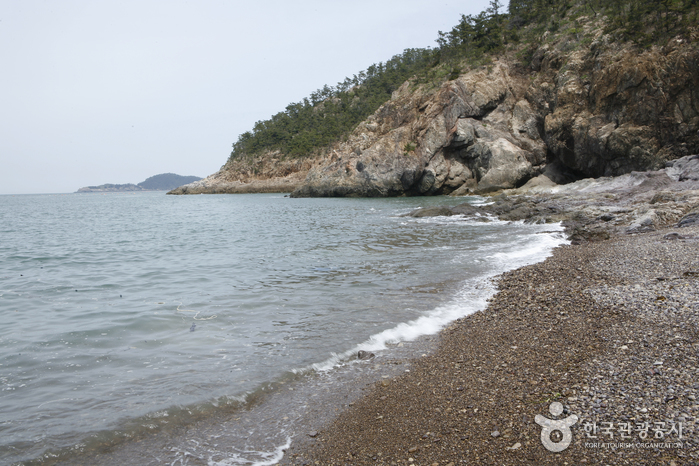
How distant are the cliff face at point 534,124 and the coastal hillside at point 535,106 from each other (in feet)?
0.38

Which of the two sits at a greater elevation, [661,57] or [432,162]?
[661,57]

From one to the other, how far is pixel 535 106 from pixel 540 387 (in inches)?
2099

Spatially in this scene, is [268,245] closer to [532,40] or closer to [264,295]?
[264,295]

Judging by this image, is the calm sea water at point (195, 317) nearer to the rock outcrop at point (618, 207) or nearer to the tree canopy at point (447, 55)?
the rock outcrop at point (618, 207)

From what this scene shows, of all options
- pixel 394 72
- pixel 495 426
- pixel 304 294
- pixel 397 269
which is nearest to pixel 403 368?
pixel 495 426

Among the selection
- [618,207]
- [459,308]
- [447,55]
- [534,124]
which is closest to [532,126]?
[534,124]

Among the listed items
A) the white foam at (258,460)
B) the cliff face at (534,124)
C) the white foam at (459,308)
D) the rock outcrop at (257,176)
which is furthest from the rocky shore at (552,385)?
the rock outcrop at (257,176)

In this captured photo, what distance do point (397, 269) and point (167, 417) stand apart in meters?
8.52

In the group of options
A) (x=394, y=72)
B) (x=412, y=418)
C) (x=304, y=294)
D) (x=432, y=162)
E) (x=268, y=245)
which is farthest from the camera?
(x=394, y=72)

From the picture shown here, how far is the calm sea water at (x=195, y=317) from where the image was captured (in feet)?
17.0

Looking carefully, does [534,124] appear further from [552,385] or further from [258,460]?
[258,460]

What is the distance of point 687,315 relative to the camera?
18.8 ft

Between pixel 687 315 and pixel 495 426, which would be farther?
pixel 687 315

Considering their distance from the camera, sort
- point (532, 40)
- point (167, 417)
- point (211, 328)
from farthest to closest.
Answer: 1. point (532, 40)
2. point (211, 328)
3. point (167, 417)
